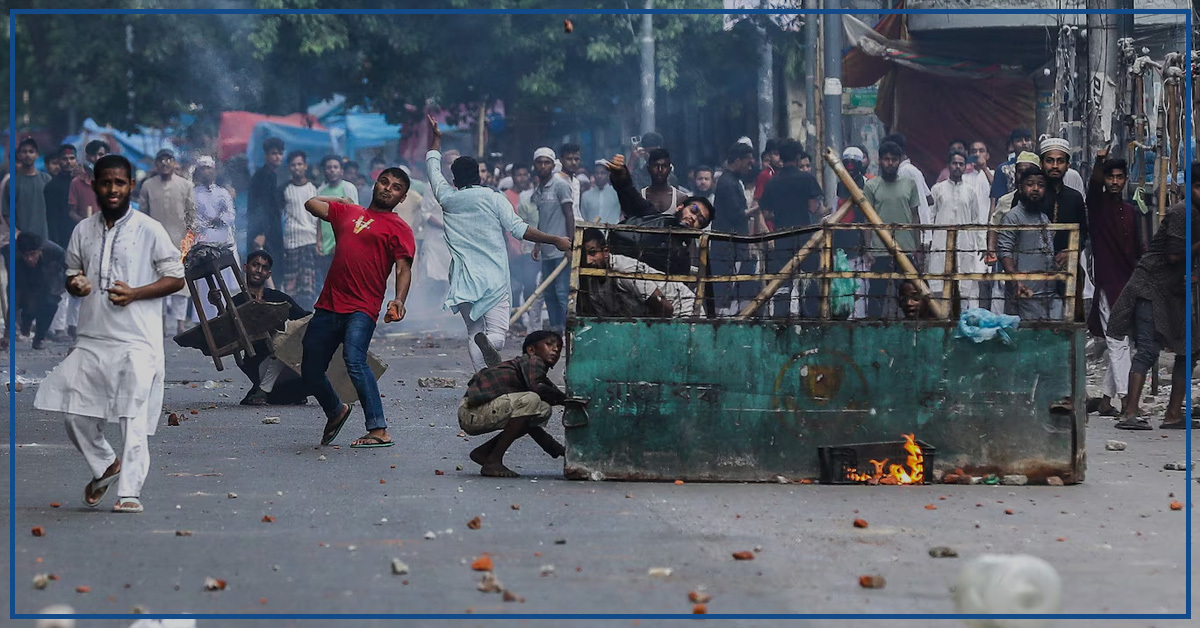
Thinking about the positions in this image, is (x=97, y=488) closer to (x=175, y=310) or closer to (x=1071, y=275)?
(x=1071, y=275)

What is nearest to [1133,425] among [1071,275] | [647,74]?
[1071,275]

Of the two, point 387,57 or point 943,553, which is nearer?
point 943,553

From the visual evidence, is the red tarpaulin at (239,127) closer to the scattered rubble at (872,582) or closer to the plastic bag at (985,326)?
the plastic bag at (985,326)

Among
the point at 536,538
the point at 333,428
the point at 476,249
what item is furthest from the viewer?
the point at 476,249

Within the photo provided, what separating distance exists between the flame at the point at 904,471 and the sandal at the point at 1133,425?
2.94 metres

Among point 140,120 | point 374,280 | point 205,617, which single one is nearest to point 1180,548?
point 205,617

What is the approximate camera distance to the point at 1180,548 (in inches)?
254

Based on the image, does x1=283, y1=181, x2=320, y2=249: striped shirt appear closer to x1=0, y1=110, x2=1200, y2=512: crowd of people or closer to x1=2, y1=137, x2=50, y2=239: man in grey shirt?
x1=0, y1=110, x2=1200, y2=512: crowd of people

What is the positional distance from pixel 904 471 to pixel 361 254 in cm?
310

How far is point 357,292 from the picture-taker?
31.4 feet

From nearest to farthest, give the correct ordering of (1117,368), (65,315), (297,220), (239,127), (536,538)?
1. (536,538)
2. (1117,368)
3. (65,315)
4. (297,220)
5. (239,127)

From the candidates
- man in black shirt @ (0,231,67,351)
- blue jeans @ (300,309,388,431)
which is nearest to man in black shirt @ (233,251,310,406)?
blue jeans @ (300,309,388,431)

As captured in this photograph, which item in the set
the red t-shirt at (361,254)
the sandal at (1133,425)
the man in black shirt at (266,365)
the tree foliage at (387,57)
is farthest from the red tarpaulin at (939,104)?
the red t-shirt at (361,254)

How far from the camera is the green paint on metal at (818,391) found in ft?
26.3
